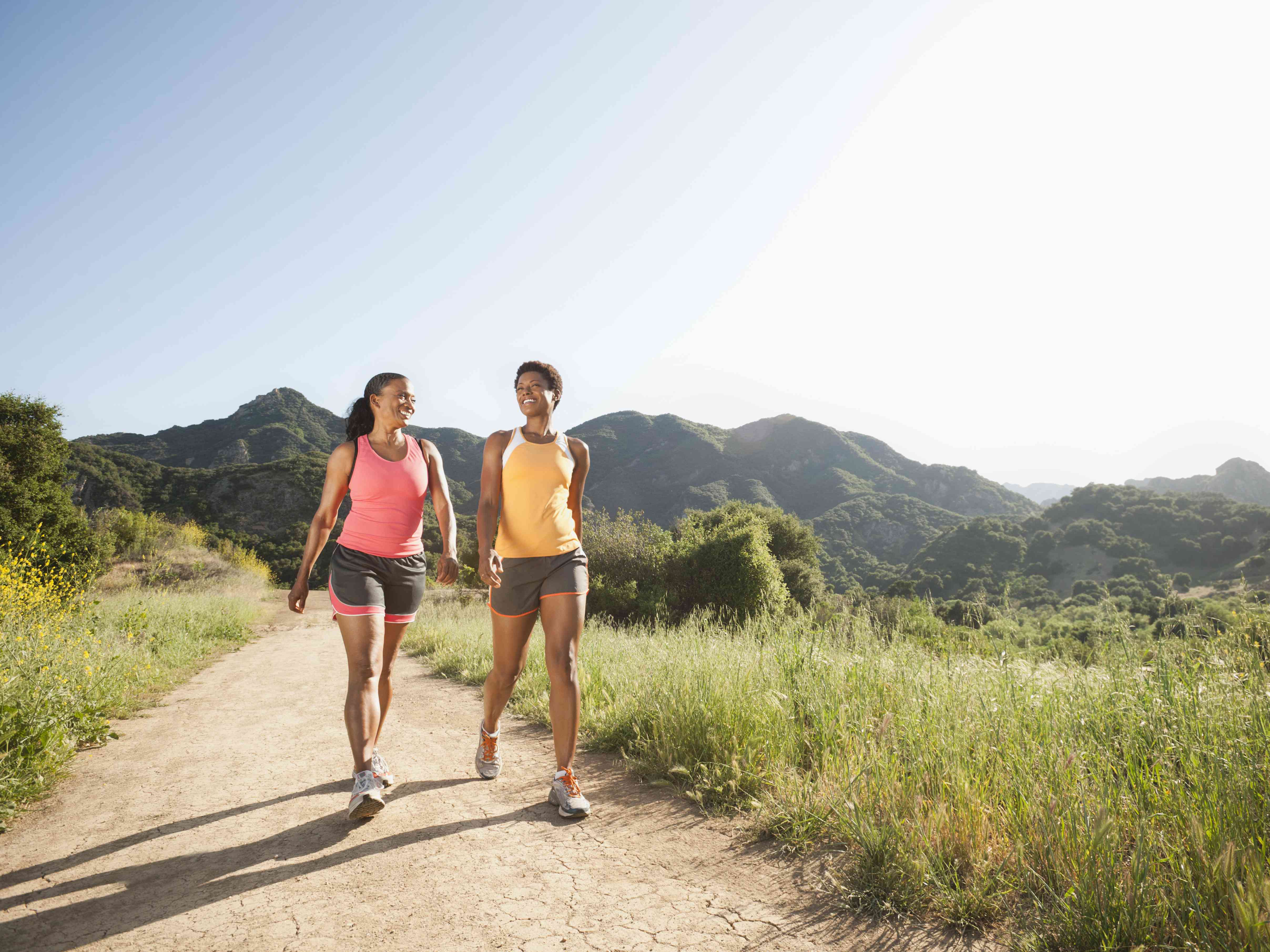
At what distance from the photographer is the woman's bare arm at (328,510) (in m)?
3.26

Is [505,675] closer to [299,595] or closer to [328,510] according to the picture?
[299,595]

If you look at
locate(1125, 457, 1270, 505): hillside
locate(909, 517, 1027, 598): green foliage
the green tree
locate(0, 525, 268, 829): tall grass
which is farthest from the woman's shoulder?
locate(1125, 457, 1270, 505): hillside

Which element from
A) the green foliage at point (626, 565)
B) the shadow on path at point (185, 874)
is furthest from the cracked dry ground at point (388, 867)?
the green foliage at point (626, 565)

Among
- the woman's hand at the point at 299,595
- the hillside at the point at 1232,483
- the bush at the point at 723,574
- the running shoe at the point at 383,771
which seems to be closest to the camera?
the woman's hand at the point at 299,595

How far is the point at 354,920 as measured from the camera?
2.14 meters

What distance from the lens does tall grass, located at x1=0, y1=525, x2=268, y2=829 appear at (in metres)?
3.59

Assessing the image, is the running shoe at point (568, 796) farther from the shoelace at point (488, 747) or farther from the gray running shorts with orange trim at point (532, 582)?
the gray running shorts with orange trim at point (532, 582)

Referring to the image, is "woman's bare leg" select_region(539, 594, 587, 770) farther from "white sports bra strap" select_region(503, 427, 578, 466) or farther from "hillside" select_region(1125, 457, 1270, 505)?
"hillside" select_region(1125, 457, 1270, 505)

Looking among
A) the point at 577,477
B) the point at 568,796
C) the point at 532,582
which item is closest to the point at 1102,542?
the point at 577,477

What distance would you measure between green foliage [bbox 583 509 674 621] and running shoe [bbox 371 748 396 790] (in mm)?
12037

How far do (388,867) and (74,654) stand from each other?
492 cm

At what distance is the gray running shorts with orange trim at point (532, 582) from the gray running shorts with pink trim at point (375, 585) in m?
0.43

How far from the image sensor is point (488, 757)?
3662 millimetres

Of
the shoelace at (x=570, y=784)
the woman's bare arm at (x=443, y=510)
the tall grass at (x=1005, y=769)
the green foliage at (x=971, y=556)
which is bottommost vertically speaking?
the green foliage at (x=971, y=556)
